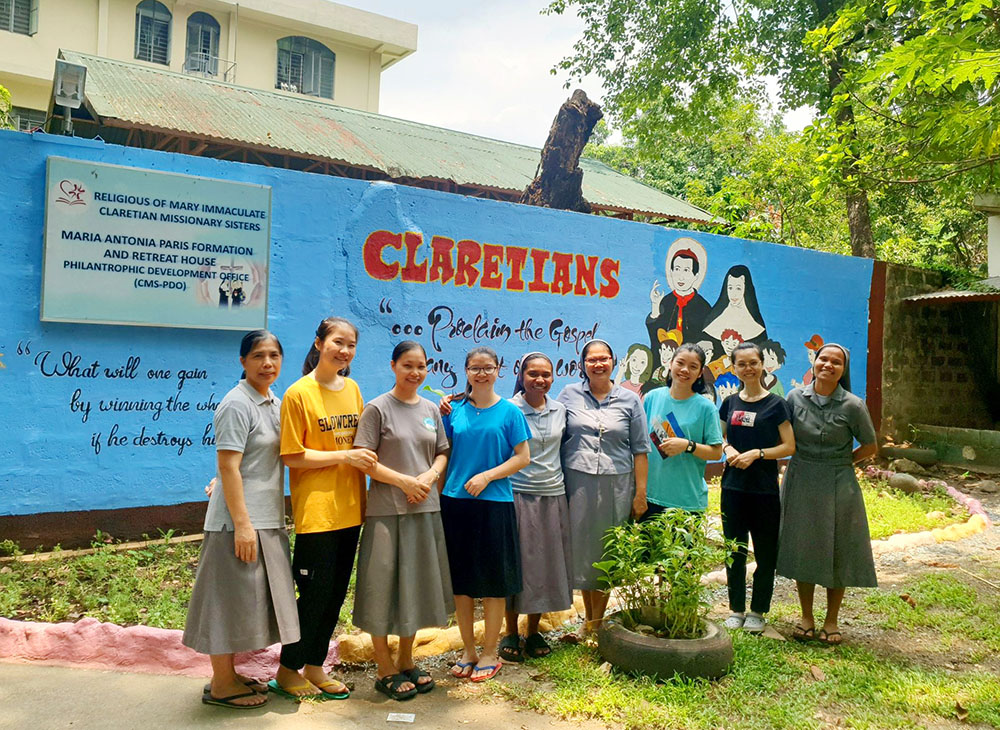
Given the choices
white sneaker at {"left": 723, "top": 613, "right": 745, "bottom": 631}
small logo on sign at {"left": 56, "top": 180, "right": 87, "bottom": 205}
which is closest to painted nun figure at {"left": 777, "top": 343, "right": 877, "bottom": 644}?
white sneaker at {"left": 723, "top": 613, "right": 745, "bottom": 631}

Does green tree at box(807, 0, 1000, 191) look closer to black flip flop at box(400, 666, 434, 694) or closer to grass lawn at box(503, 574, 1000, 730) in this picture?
grass lawn at box(503, 574, 1000, 730)

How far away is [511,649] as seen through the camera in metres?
4.12

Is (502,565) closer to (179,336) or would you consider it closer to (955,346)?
(179,336)

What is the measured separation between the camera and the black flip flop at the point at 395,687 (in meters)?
3.58

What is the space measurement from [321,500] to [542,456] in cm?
115

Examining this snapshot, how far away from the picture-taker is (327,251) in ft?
19.4

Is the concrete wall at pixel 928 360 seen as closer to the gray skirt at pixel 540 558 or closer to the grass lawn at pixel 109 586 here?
the gray skirt at pixel 540 558

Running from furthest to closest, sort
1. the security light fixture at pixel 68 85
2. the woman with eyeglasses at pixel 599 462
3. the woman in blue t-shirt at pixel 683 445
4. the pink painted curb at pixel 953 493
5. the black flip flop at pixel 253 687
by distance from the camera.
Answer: the pink painted curb at pixel 953 493 < the security light fixture at pixel 68 85 < the woman in blue t-shirt at pixel 683 445 < the woman with eyeglasses at pixel 599 462 < the black flip flop at pixel 253 687

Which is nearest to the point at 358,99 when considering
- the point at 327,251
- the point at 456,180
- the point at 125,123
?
the point at 456,180

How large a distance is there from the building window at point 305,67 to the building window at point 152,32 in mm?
2655

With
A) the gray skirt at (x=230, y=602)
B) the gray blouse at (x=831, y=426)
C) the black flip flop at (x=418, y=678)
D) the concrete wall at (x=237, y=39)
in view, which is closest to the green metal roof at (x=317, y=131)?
the concrete wall at (x=237, y=39)

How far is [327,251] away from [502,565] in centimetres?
302

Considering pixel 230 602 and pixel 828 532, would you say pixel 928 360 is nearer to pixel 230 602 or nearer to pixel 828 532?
pixel 828 532

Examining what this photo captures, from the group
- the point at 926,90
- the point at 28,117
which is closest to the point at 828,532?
the point at 926,90
